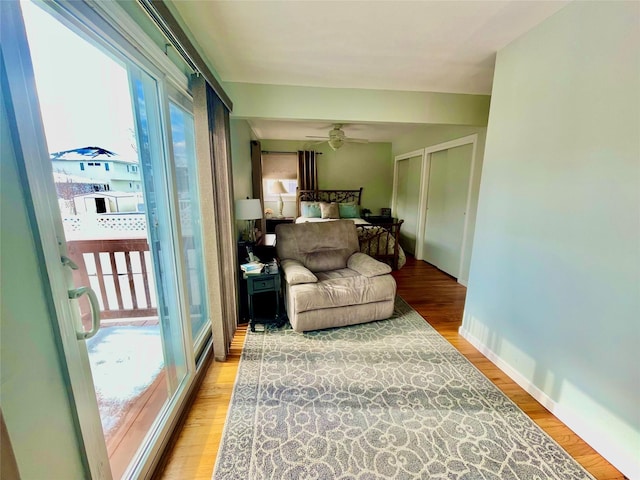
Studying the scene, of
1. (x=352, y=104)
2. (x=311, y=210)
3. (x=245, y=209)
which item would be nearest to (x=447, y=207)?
(x=352, y=104)

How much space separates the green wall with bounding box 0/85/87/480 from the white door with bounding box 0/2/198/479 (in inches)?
1.2

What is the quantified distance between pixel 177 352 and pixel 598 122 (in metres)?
2.84

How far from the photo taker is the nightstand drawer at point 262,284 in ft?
8.28

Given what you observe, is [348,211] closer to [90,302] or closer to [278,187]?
[278,187]

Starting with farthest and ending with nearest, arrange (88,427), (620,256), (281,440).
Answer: (281,440) → (620,256) → (88,427)

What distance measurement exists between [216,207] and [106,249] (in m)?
Answer: 0.83

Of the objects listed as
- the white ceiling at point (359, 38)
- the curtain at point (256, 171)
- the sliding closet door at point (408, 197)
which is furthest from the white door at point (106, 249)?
the sliding closet door at point (408, 197)

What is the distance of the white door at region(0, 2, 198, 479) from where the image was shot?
2.61ft

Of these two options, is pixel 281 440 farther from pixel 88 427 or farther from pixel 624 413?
pixel 624 413

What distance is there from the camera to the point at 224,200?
7.41 ft

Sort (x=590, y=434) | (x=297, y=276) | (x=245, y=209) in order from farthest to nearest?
(x=245, y=209) → (x=297, y=276) → (x=590, y=434)

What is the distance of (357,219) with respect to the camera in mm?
5664

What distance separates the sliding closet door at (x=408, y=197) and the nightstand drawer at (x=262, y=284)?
3.61 meters

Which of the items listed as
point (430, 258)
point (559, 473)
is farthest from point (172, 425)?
point (430, 258)
